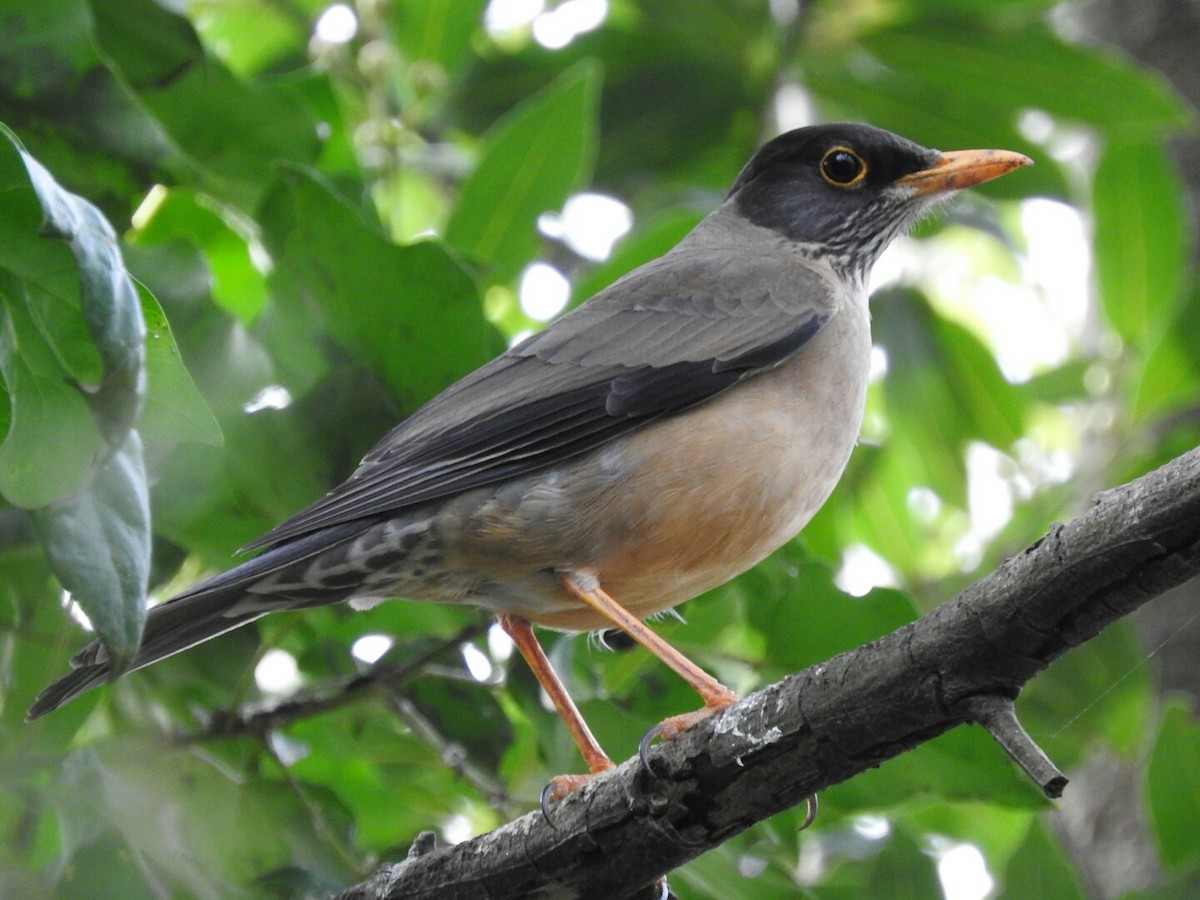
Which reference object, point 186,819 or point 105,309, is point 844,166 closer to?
point 186,819

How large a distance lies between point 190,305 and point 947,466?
156 inches

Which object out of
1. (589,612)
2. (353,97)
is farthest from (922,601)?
(353,97)

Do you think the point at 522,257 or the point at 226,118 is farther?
the point at 522,257

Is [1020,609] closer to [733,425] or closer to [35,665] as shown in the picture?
[733,425]

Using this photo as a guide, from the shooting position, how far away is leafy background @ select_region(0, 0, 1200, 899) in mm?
3859

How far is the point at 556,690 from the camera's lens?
462 cm

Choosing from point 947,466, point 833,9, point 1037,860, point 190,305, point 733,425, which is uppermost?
point 833,9

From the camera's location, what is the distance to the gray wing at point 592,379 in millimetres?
4492

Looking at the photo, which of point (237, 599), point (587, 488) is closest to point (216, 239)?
point (237, 599)

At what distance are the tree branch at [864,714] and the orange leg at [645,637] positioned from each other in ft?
3.03

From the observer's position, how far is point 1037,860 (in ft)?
15.5

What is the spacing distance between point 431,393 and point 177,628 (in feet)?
4.04

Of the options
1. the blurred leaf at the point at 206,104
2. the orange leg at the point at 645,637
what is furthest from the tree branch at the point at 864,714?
the blurred leaf at the point at 206,104

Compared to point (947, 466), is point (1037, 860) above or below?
below
